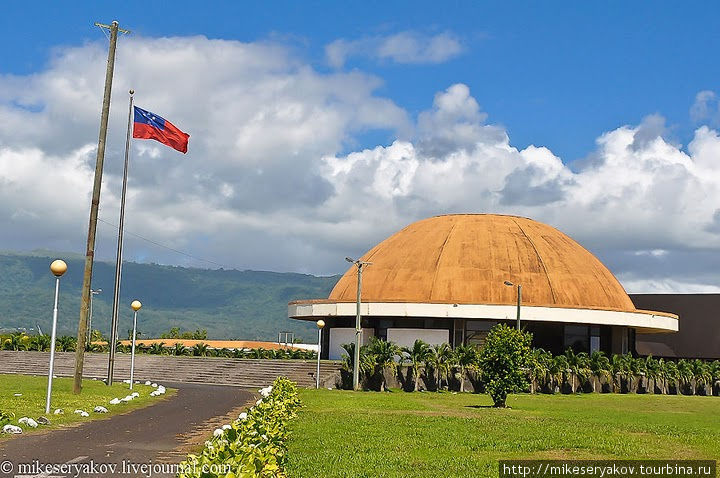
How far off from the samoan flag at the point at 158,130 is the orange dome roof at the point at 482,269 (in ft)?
88.5


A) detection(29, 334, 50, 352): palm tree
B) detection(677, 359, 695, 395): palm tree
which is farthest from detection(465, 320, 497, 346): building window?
detection(29, 334, 50, 352): palm tree

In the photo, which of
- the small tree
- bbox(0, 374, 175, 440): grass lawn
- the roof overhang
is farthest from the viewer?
the roof overhang

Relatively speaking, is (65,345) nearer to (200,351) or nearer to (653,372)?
(200,351)

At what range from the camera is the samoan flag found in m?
33.6

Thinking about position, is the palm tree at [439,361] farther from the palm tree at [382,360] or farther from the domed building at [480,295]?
the domed building at [480,295]

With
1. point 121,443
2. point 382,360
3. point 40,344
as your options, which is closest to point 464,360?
point 382,360

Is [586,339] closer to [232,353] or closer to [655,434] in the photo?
[232,353]

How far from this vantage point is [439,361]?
49.2 meters

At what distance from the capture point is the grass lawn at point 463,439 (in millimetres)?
15305

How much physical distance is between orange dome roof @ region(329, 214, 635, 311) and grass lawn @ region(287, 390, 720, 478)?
97.1ft

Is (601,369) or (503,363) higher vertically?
(503,363)

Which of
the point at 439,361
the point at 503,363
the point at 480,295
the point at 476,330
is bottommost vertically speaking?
the point at 439,361

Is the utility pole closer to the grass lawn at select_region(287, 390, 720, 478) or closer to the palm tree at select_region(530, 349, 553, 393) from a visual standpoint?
the grass lawn at select_region(287, 390, 720, 478)

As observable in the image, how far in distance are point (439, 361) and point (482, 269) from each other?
14.5 meters
